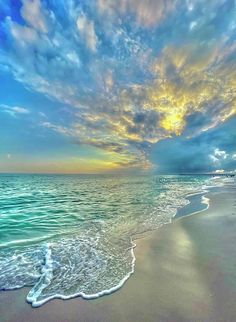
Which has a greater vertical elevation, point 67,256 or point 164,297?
point 164,297

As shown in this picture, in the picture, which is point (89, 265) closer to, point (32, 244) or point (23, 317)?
point (23, 317)

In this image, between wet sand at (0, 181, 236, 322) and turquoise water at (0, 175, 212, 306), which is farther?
turquoise water at (0, 175, 212, 306)

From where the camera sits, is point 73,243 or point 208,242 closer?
point 208,242

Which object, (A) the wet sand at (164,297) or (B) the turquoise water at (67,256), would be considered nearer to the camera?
(A) the wet sand at (164,297)

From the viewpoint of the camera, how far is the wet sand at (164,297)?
3.69 meters

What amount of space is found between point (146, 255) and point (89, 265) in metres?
1.95

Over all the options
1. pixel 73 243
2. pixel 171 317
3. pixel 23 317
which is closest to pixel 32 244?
pixel 73 243

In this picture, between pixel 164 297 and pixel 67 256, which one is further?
pixel 67 256

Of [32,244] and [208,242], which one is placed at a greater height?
[208,242]

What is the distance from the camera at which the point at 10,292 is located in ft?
15.4

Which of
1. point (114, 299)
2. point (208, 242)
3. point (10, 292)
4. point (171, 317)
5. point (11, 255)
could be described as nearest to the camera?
point (171, 317)

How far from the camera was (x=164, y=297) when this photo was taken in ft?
13.8

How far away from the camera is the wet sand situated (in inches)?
145

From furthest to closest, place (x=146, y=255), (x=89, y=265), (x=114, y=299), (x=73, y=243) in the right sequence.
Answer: (x=73, y=243) < (x=146, y=255) < (x=89, y=265) < (x=114, y=299)
